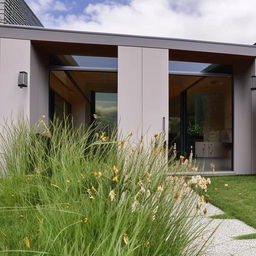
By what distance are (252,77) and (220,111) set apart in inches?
59.2

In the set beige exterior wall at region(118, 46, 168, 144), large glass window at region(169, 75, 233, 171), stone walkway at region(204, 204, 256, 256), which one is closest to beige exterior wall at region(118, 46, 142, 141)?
beige exterior wall at region(118, 46, 168, 144)

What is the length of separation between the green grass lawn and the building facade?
7.32 meters

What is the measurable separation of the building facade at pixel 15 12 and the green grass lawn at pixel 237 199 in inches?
288

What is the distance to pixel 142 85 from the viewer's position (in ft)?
19.5

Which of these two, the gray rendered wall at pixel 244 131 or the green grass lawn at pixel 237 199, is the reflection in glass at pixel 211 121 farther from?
the green grass lawn at pixel 237 199

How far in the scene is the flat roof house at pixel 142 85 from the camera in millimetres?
5551

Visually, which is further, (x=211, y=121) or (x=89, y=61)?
(x=211, y=121)

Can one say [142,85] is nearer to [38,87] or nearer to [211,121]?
[38,87]

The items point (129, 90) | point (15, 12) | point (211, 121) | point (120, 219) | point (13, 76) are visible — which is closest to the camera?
point (120, 219)

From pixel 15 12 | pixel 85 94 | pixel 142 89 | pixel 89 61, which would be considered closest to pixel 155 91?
pixel 142 89

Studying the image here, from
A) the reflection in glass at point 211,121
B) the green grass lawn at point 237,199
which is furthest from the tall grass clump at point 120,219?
the reflection in glass at point 211,121

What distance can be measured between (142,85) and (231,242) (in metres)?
4.19

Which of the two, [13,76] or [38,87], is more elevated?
[13,76]

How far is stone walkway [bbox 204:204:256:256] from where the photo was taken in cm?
216
